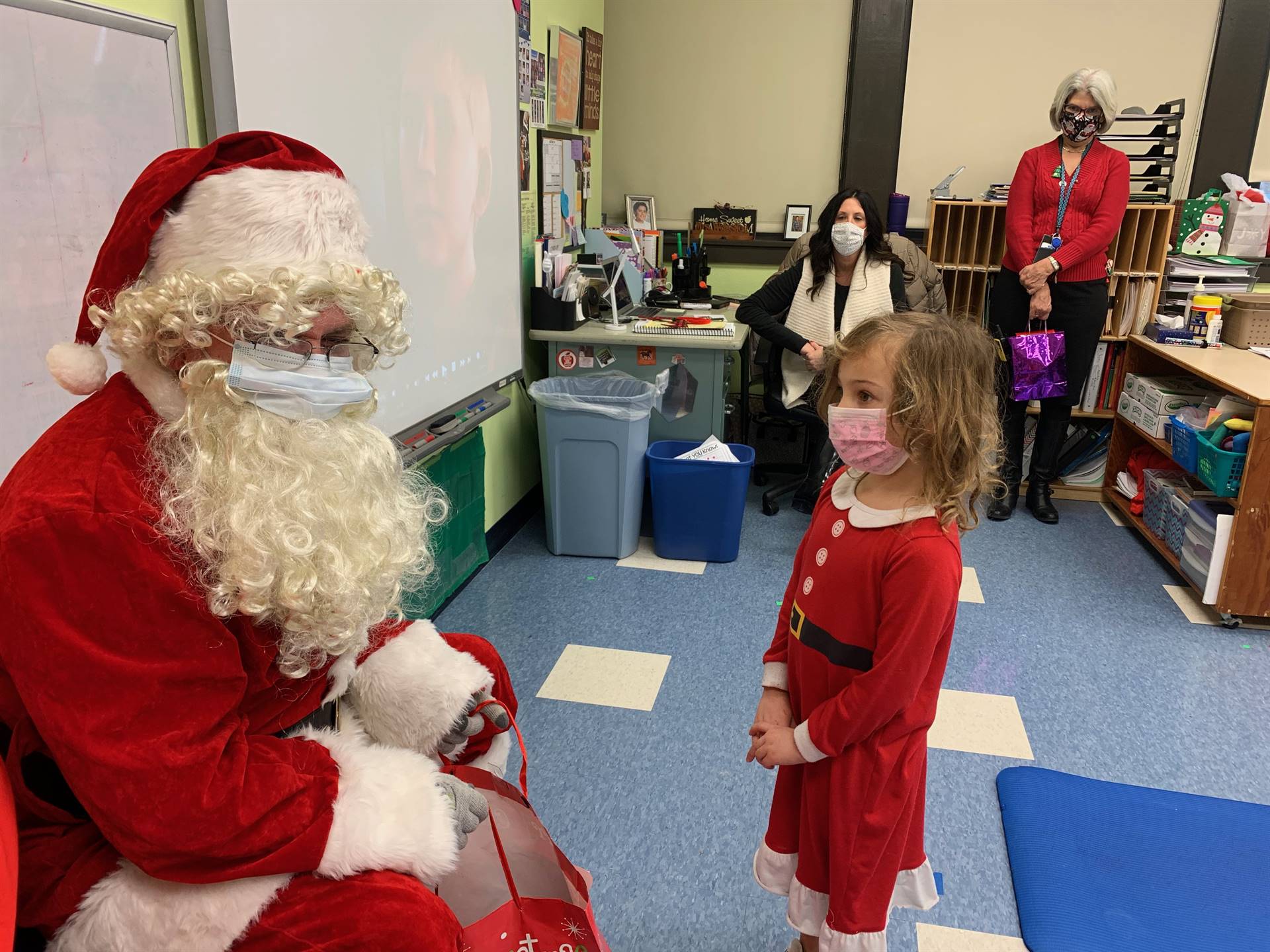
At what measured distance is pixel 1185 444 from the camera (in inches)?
115

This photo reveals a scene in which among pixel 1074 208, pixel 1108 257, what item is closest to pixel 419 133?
pixel 1074 208

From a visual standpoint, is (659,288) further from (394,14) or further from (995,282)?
(394,14)

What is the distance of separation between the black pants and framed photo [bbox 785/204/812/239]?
1.04 meters

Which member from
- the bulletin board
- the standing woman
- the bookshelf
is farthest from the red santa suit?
the bookshelf

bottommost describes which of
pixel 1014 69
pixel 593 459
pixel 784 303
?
pixel 593 459

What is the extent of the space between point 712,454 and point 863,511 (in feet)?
6.24

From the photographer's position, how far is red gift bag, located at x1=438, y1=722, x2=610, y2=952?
3.39 feet

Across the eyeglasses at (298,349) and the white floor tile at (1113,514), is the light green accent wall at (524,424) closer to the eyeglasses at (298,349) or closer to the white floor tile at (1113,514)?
the eyeglasses at (298,349)

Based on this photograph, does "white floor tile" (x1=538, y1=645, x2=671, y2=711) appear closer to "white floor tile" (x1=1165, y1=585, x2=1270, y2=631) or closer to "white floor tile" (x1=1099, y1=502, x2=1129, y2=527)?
"white floor tile" (x1=1165, y1=585, x2=1270, y2=631)

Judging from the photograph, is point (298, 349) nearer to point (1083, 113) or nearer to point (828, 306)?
point (828, 306)

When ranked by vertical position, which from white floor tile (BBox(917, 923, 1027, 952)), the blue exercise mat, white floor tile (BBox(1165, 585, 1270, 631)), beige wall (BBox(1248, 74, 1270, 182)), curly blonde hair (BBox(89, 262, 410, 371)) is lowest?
white floor tile (BBox(917, 923, 1027, 952))

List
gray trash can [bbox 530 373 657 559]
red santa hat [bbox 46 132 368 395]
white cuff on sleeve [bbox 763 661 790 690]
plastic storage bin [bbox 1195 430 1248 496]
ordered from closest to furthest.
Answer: red santa hat [bbox 46 132 368 395] → white cuff on sleeve [bbox 763 661 790 690] → plastic storage bin [bbox 1195 430 1248 496] → gray trash can [bbox 530 373 657 559]

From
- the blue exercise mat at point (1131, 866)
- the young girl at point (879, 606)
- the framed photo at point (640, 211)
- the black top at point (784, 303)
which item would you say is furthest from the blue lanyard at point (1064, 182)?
the young girl at point (879, 606)

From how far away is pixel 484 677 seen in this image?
3.86ft
